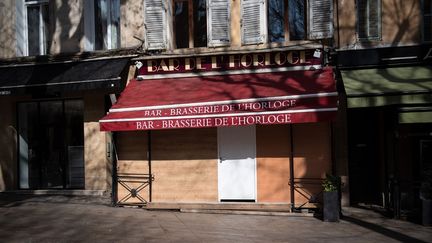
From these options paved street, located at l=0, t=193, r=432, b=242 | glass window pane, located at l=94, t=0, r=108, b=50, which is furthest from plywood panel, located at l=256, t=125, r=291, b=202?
glass window pane, located at l=94, t=0, r=108, b=50

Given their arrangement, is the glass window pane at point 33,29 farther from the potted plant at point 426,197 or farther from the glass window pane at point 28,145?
the potted plant at point 426,197

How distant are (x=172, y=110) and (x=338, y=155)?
411 cm

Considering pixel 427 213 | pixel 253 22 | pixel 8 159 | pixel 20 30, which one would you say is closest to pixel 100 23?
pixel 20 30

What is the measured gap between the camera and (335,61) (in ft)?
36.3

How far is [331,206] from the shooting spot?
9711mm

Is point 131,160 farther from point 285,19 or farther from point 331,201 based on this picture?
point 285,19

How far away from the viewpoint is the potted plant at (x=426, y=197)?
9.30 metres

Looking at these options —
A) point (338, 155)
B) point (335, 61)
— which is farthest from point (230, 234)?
point (335, 61)

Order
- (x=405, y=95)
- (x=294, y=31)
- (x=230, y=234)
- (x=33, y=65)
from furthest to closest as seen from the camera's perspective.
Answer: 1. (x=33, y=65)
2. (x=294, y=31)
3. (x=405, y=95)
4. (x=230, y=234)

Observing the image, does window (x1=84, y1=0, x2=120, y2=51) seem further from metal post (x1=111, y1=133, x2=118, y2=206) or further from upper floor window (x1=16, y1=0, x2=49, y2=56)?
metal post (x1=111, y1=133, x2=118, y2=206)

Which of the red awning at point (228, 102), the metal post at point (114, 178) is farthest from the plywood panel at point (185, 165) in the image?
the red awning at point (228, 102)

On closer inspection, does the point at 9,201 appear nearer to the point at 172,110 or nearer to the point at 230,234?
the point at 172,110

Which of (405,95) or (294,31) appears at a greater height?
(294,31)

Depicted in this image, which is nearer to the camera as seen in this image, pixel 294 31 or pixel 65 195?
pixel 294 31
